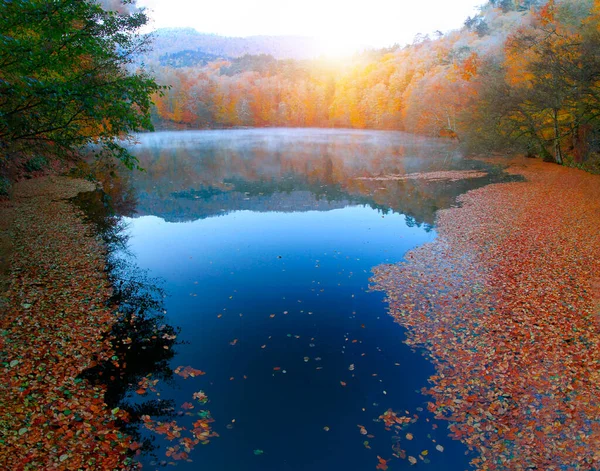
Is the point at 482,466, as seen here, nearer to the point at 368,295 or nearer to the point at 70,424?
the point at 368,295

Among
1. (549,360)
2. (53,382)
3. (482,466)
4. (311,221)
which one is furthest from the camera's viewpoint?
(311,221)

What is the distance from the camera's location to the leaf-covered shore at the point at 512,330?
5957mm

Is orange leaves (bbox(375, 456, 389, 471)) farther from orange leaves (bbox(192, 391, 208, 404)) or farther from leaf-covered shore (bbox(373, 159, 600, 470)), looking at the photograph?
orange leaves (bbox(192, 391, 208, 404))

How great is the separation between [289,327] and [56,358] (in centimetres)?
485

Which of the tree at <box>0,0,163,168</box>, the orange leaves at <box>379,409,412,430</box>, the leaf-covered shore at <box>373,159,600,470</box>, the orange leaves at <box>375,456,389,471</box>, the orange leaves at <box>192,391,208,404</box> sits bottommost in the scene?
the orange leaves at <box>192,391,208,404</box>

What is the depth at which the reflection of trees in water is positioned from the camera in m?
6.66

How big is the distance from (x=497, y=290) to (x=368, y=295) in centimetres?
353

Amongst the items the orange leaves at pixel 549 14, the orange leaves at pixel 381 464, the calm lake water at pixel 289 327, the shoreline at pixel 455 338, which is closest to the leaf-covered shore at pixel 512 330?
the shoreline at pixel 455 338

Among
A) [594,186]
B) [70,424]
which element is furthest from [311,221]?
[594,186]

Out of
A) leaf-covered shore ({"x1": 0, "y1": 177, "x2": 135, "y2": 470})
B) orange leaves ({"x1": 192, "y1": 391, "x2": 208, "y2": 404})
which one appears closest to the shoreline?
leaf-covered shore ({"x1": 0, "y1": 177, "x2": 135, "y2": 470})

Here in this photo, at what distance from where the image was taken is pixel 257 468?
564 cm

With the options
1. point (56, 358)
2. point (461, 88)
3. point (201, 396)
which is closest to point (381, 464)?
point (201, 396)

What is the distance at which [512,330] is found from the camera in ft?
28.3

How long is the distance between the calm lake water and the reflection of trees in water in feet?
0.50
